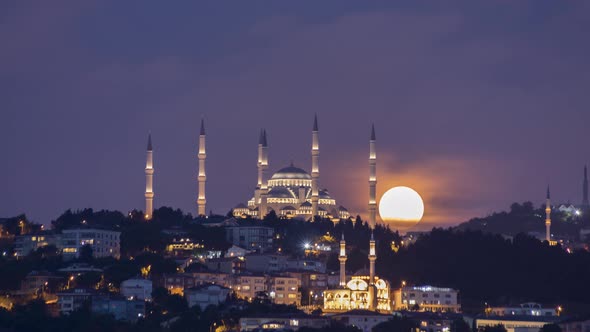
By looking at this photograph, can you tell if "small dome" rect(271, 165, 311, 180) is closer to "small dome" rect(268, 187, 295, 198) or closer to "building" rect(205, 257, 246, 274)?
"small dome" rect(268, 187, 295, 198)

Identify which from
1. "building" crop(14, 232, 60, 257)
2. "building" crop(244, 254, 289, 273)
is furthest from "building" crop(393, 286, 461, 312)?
"building" crop(14, 232, 60, 257)

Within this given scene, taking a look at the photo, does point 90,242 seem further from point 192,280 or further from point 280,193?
point 280,193

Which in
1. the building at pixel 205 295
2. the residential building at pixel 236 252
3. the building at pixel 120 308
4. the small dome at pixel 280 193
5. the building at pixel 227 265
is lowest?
the building at pixel 120 308

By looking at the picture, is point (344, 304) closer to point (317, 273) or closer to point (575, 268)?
point (317, 273)

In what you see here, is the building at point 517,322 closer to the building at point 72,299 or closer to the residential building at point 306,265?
the residential building at point 306,265

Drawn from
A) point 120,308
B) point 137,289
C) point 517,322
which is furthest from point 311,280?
point 517,322

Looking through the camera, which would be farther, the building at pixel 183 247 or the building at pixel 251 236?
the building at pixel 251 236

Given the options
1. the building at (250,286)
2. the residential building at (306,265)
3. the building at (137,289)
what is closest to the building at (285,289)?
the building at (250,286)
